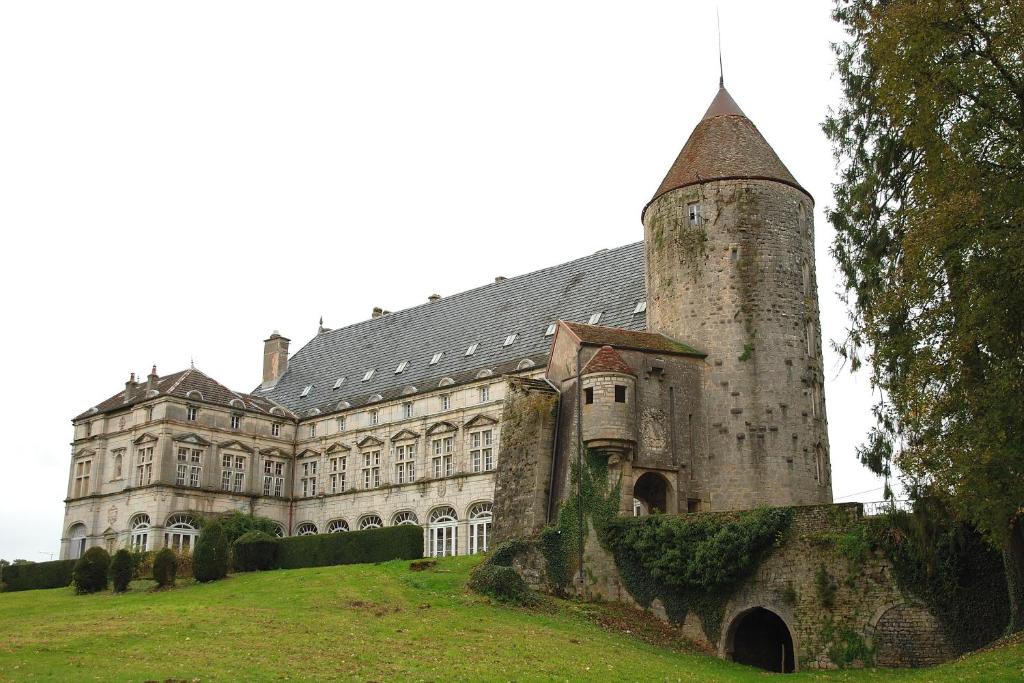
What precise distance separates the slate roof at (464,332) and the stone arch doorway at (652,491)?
9.04 m

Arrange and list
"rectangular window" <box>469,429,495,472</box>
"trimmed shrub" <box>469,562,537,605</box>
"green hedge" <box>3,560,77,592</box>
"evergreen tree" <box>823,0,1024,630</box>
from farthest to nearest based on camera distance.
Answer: "rectangular window" <box>469,429,495,472</box> → "green hedge" <box>3,560,77,592</box> → "trimmed shrub" <box>469,562,537,605</box> → "evergreen tree" <box>823,0,1024,630</box>

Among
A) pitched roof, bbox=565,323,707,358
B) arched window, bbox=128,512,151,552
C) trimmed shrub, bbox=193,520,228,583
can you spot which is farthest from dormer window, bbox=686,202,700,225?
arched window, bbox=128,512,151,552

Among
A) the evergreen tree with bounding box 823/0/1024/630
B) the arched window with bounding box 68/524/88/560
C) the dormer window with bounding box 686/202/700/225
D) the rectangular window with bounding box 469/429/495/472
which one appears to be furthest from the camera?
the arched window with bounding box 68/524/88/560

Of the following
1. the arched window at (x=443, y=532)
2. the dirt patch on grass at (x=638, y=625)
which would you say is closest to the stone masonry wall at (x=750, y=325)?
the dirt patch on grass at (x=638, y=625)

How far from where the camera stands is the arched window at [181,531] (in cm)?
4644

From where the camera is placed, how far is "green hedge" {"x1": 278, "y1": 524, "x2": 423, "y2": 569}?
34.2 m

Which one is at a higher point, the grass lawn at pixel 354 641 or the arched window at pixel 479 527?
the arched window at pixel 479 527

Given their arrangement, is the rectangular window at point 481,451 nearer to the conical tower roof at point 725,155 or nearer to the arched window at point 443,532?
the arched window at point 443,532

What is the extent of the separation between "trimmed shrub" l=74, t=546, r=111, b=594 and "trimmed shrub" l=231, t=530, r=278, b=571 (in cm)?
411

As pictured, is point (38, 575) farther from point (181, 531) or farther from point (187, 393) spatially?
point (187, 393)

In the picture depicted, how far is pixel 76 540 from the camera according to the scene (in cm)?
5034

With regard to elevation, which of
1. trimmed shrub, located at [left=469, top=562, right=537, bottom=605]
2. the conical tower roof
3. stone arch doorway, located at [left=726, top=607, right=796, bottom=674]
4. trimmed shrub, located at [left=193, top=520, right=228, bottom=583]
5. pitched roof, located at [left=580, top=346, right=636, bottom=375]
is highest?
the conical tower roof

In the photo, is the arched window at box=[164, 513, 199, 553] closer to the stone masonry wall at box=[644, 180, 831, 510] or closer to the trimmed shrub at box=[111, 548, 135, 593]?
the trimmed shrub at box=[111, 548, 135, 593]

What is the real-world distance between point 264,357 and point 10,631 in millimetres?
36935
